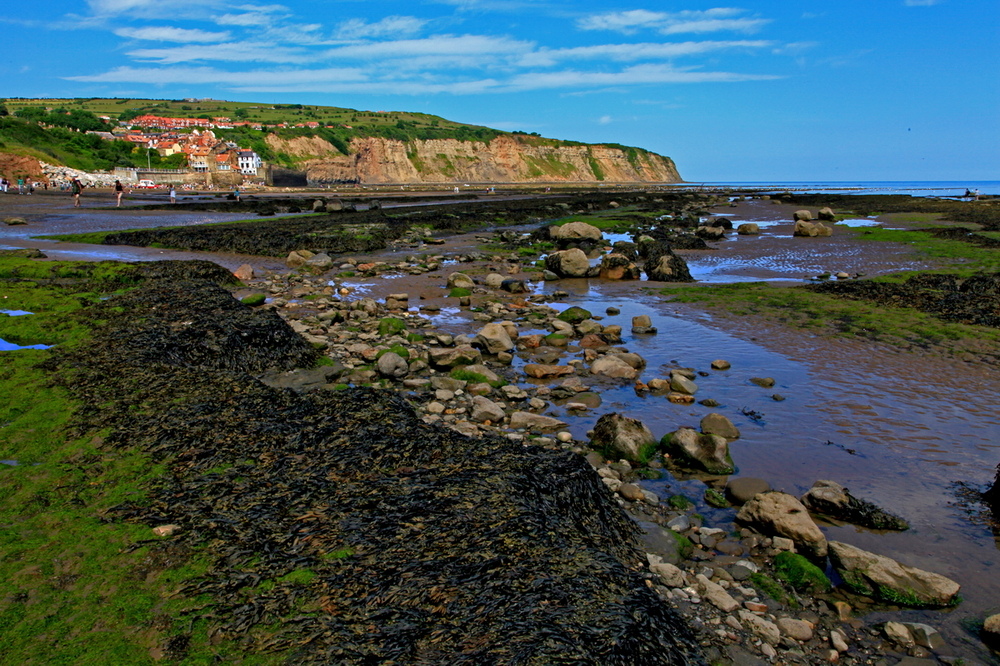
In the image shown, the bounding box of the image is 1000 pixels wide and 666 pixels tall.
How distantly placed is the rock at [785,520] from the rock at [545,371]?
4.78m

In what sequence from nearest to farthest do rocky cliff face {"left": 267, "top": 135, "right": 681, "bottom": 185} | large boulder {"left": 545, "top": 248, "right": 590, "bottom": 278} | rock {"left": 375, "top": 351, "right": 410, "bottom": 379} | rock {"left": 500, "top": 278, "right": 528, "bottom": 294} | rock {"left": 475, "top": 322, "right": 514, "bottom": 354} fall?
rock {"left": 375, "top": 351, "right": 410, "bottom": 379}
rock {"left": 475, "top": 322, "right": 514, "bottom": 354}
rock {"left": 500, "top": 278, "right": 528, "bottom": 294}
large boulder {"left": 545, "top": 248, "right": 590, "bottom": 278}
rocky cliff face {"left": 267, "top": 135, "right": 681, "bottom": 185}

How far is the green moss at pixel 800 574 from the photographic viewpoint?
5469mm

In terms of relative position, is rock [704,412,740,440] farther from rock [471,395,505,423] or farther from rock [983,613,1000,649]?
rock [983,613,1000,649]

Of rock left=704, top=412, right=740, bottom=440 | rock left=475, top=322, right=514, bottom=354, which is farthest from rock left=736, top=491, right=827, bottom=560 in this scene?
rock left=475, top=322, right=514, bottom=354

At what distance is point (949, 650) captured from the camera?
4762mm

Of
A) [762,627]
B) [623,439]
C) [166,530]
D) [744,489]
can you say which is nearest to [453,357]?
[623,439]

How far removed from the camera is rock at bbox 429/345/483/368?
1091cm

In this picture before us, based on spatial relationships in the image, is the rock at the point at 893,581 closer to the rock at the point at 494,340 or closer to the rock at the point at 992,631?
Result: the rock at the point at 992,631

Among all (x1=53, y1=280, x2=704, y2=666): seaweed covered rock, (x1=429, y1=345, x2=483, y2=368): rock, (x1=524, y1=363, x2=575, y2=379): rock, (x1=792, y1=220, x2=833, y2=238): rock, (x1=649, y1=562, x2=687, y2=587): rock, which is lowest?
(x1=649, y1=562, x2=687, y2=587): rock

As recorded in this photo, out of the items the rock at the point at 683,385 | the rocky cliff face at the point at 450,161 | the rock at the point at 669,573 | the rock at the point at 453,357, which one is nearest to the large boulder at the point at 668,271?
the rock at the point at 683,385

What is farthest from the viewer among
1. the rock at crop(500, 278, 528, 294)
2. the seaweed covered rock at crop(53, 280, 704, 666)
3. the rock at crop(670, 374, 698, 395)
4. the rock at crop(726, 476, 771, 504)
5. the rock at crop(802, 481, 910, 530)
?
the rock at crop(500, 278, 528, 294)

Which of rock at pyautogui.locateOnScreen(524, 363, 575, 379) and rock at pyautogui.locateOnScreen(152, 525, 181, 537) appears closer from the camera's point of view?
rock at pyautogui.locateOnScreen(152, 525, 181, 537)

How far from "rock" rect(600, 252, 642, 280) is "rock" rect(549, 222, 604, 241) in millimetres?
8846

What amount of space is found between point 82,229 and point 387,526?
32389 millimetres
